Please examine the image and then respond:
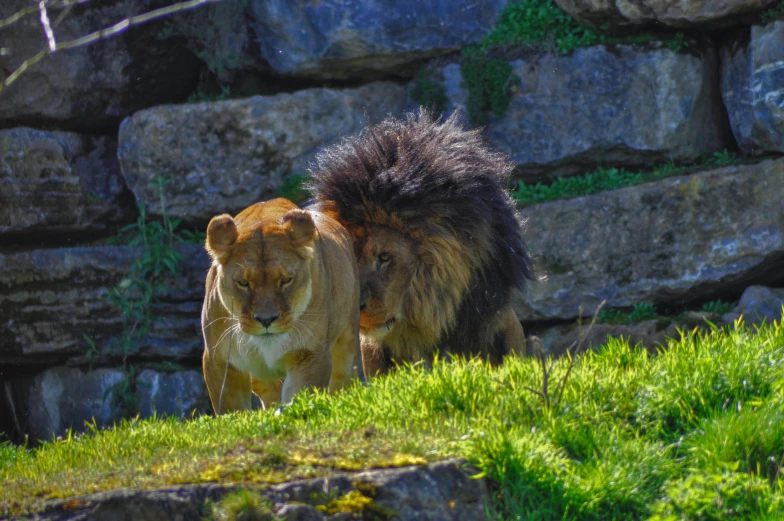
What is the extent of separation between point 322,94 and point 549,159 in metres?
2.19

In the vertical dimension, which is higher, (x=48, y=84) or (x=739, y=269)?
(x=48, y=84)

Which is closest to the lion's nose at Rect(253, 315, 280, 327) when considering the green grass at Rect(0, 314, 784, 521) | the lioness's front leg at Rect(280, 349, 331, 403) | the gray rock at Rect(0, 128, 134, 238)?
the lioness's front leg at Rect(280, 349, 331, 403)

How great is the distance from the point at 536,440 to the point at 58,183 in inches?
286

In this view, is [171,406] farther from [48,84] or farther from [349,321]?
[349,321]

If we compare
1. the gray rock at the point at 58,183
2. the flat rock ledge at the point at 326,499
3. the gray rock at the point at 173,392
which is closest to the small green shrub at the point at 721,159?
the gray rock at the point at 173,392

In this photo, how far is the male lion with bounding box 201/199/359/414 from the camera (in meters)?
5.00

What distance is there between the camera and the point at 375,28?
9.43 meters

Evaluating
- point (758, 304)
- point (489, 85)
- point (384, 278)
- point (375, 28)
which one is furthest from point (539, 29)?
point (384, 278)

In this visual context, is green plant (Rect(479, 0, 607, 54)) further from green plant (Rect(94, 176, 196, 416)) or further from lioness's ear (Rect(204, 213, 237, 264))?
lioness's ear (Rect(204, 213, 237, 264))

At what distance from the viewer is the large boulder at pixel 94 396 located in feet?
30.9

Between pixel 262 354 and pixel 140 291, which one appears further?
pixel 140 291

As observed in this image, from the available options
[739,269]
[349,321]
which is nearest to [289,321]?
[349,321]

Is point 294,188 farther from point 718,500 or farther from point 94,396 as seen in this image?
point 718,500

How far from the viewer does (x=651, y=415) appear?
12.7ft
